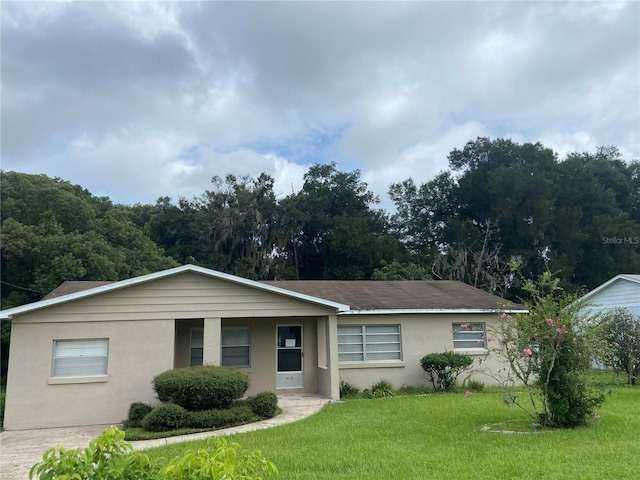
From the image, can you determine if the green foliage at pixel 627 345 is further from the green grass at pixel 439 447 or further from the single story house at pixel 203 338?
the green grass at pixel 439 447

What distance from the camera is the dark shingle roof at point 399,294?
15180mm

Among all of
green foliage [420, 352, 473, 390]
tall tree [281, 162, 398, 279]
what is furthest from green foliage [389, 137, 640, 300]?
green foliage [420, 352, 473, 390]

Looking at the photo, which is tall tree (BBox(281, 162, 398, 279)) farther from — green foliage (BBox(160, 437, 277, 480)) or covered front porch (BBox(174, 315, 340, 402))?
green foliage (BBox(160, 437, 277, 480))

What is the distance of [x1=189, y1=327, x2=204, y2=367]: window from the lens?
551 inches

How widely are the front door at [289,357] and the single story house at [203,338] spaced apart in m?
0.03

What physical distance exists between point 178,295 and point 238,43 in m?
7.15

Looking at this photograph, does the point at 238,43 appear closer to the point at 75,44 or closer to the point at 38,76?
the point at 75,44

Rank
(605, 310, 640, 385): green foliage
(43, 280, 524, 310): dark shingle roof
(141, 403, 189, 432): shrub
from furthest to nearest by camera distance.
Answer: (605, 310, 640, 385): green foliage → (43, 280, 524, 310): dark shingle roof → (141, 403, 189, 432): shrub

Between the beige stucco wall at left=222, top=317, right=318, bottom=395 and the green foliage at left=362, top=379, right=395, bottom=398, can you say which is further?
the beige stucco wall at left=222, top=317, right=318, bottom=395

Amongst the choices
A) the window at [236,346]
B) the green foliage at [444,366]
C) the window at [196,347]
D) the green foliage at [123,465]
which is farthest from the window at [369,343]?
the green foliage at [123,465]

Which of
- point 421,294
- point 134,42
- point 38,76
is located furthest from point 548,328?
point 38,76

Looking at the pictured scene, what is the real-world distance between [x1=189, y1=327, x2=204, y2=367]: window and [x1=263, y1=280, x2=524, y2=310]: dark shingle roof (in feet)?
10.2

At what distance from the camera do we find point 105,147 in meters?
18.2

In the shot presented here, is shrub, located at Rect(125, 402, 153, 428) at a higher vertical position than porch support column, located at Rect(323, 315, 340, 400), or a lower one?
lower
